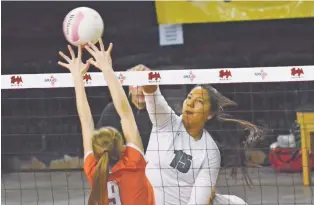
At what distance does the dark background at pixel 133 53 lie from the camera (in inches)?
447

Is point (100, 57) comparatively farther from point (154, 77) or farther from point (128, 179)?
point (128, 179)

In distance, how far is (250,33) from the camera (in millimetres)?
11344

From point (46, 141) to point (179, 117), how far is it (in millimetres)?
5531

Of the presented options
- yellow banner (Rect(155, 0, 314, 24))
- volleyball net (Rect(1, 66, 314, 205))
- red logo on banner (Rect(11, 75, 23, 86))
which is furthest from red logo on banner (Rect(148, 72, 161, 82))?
yellow banner (Rect(155, 0, 314, 24))

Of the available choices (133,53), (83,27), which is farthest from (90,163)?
(133,53)

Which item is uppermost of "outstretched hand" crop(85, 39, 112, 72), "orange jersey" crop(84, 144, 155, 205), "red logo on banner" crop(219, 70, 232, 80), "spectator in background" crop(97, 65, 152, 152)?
"outstretched hand" crop(85, 39, 112, 72)

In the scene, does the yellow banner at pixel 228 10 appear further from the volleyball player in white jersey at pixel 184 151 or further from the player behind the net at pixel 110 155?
the player behind the net at pixel 110 155

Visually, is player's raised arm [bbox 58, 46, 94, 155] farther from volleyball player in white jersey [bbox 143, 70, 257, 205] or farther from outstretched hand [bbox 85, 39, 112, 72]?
volleyball player in white jersey [bbox 143, 70, 257, 205]

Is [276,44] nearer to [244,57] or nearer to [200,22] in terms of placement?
[244,57]

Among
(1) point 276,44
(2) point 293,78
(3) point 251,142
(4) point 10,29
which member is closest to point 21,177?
(4) point 10,29

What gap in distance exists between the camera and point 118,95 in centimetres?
638

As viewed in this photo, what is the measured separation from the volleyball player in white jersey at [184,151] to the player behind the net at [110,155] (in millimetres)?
138

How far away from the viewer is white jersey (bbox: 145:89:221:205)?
21.5 feet

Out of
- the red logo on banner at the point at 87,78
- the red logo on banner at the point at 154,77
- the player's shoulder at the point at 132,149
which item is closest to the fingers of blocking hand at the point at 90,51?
the red logo on banner at the point at 87,78
